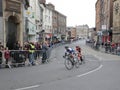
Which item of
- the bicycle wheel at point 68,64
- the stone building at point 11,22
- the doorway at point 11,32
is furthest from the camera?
the doorway at point 11,32

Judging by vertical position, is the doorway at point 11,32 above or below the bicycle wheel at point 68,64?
above

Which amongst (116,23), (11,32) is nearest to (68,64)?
(11,32)

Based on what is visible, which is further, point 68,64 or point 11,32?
point 11,32

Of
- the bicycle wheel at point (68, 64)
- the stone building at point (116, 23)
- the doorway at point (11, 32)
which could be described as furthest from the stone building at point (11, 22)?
the stone building at point (116, 23)

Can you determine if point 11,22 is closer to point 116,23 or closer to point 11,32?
point 11,32

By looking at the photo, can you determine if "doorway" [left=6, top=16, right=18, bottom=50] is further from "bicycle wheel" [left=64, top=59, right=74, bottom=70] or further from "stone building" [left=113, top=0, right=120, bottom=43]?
"stone building" [left=113, top=0, right=120, bottom=43]

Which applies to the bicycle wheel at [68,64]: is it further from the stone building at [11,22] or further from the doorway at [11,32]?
the doorway at [11,32]

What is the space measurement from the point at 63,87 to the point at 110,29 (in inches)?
2141

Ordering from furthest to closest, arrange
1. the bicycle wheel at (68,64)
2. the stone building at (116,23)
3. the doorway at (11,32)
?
1. the stone building at (116,23)
2. the doorway at (11,32)
3. the bicycle wheel at (68,64)

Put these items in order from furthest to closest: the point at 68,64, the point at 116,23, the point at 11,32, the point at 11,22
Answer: the point at 116,23
the point at 11,22
the point at 11,32
the point at 68,64

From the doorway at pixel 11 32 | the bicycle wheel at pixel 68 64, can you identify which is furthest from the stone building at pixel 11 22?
the bicycle wheel at pixel 68 64

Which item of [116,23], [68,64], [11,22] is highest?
[116,23]

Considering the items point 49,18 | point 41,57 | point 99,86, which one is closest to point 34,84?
point 99,86

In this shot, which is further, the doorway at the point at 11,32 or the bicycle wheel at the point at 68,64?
the doorway at the point at 11,32
